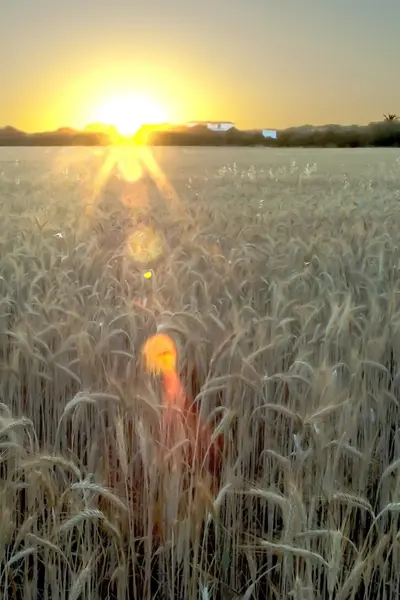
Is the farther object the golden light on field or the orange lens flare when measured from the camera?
the golden light on field

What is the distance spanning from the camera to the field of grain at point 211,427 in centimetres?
191

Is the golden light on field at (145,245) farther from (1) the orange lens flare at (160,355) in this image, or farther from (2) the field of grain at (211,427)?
(1) the orange lens flare at (160,355)

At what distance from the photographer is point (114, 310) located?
3662 mm

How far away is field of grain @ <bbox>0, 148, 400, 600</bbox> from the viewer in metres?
1.91

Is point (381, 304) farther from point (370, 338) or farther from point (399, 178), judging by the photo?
point (399, 178)

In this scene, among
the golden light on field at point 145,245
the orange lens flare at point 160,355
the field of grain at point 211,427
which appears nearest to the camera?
the field of grain at point 211,427

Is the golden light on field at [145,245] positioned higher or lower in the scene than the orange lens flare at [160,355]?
higher

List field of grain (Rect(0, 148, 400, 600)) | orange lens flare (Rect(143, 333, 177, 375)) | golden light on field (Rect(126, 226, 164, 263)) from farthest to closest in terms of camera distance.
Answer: golden light on field (Rect(126, 226, 164, 263)), orange lens flare (Rect(143, 333, 177, 375)), field of grain (Rect(0, 148, 400, 600))

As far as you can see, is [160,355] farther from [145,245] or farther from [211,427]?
[145,245]

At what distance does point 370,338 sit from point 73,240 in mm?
3905

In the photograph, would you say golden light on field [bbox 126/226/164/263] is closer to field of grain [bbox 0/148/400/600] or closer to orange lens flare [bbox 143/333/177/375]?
field of grain [bbox 0/148/400/600]

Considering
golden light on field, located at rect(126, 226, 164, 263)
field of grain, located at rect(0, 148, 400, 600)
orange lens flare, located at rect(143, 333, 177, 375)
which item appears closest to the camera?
field of grain, located at rect(0, 148, 400, 600)

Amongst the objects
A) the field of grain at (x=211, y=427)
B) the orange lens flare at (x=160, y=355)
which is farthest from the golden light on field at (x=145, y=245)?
the orange lens flare at (x=160, y=355)

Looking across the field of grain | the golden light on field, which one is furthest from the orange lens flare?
the golden light on field
